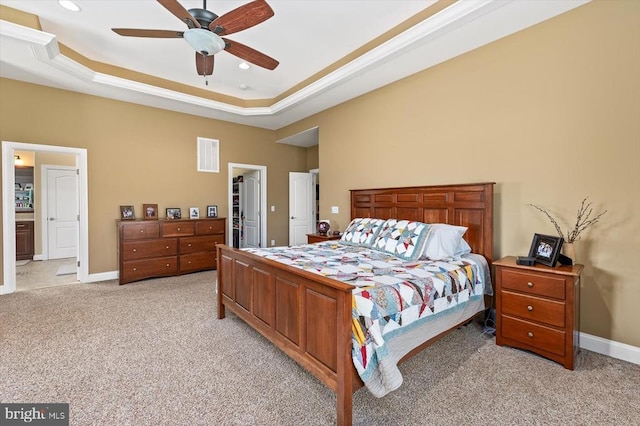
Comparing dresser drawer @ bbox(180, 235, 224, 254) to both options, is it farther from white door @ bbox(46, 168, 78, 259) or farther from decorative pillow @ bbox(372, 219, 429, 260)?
white door @ bbox(46, 168, 78, 259)

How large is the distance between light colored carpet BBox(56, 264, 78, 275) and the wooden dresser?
172 centimetres

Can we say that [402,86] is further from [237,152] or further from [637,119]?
[237,152]

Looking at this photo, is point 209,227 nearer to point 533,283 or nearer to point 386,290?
point 386,290

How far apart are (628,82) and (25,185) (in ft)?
33.4

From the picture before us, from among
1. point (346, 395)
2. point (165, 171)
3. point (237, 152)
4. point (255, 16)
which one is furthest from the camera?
point (237, 152)

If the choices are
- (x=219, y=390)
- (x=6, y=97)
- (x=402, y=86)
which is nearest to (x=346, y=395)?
(x=219, y=390)

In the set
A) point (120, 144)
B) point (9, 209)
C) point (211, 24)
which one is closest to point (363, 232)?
point (211, 24)

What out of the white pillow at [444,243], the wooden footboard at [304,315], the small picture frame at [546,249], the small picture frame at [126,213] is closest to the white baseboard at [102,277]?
the small picture frame at [126,213]

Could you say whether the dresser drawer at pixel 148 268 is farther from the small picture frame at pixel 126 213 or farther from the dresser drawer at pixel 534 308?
the dresser drawer at pixel 534 308

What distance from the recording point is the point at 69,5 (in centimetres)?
291

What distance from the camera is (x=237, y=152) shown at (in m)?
6.17

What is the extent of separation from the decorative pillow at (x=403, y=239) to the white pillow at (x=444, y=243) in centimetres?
8

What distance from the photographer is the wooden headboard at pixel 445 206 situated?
3014mm

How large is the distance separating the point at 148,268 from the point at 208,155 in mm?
2438
